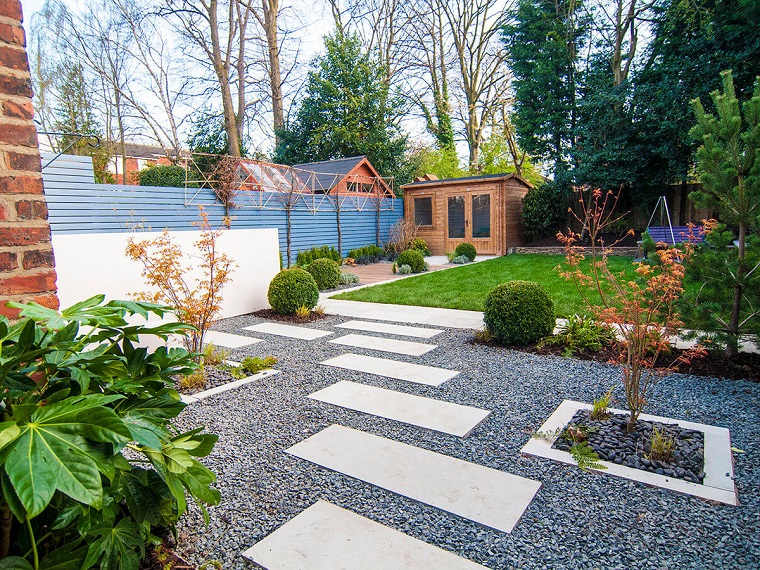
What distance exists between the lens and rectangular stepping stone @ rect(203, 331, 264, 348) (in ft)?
17.3

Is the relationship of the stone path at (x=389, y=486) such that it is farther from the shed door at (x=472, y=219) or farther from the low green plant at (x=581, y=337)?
the shed door at (x=472, y=219)

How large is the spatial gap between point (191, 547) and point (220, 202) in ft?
29.9

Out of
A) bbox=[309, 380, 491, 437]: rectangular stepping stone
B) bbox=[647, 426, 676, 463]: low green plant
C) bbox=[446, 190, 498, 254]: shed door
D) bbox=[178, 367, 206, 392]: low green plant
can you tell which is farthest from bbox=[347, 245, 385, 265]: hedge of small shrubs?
bbox=[647, 426, 676, 463]: low green plant

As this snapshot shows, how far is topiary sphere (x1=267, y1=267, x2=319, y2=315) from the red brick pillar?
499 cm

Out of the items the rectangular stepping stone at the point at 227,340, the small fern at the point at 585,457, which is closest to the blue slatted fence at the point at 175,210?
the rectangular stepping stone at the point at 227,340

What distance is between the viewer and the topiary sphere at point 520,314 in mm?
4832

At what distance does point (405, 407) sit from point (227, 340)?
9.44 feet

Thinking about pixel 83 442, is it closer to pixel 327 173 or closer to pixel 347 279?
pixel 347 279

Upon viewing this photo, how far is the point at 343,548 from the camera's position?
1.91 metres

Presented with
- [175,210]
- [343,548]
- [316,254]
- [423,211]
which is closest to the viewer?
[343,548]

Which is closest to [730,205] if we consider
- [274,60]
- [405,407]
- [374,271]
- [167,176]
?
[405,407]

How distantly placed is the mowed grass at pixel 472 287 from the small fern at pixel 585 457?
10.4 ft

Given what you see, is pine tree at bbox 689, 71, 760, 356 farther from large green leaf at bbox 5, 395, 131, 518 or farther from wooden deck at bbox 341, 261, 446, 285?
wooden deck at bbox 341, 261, 446, 285

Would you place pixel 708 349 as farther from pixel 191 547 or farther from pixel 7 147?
pixel 7 147
